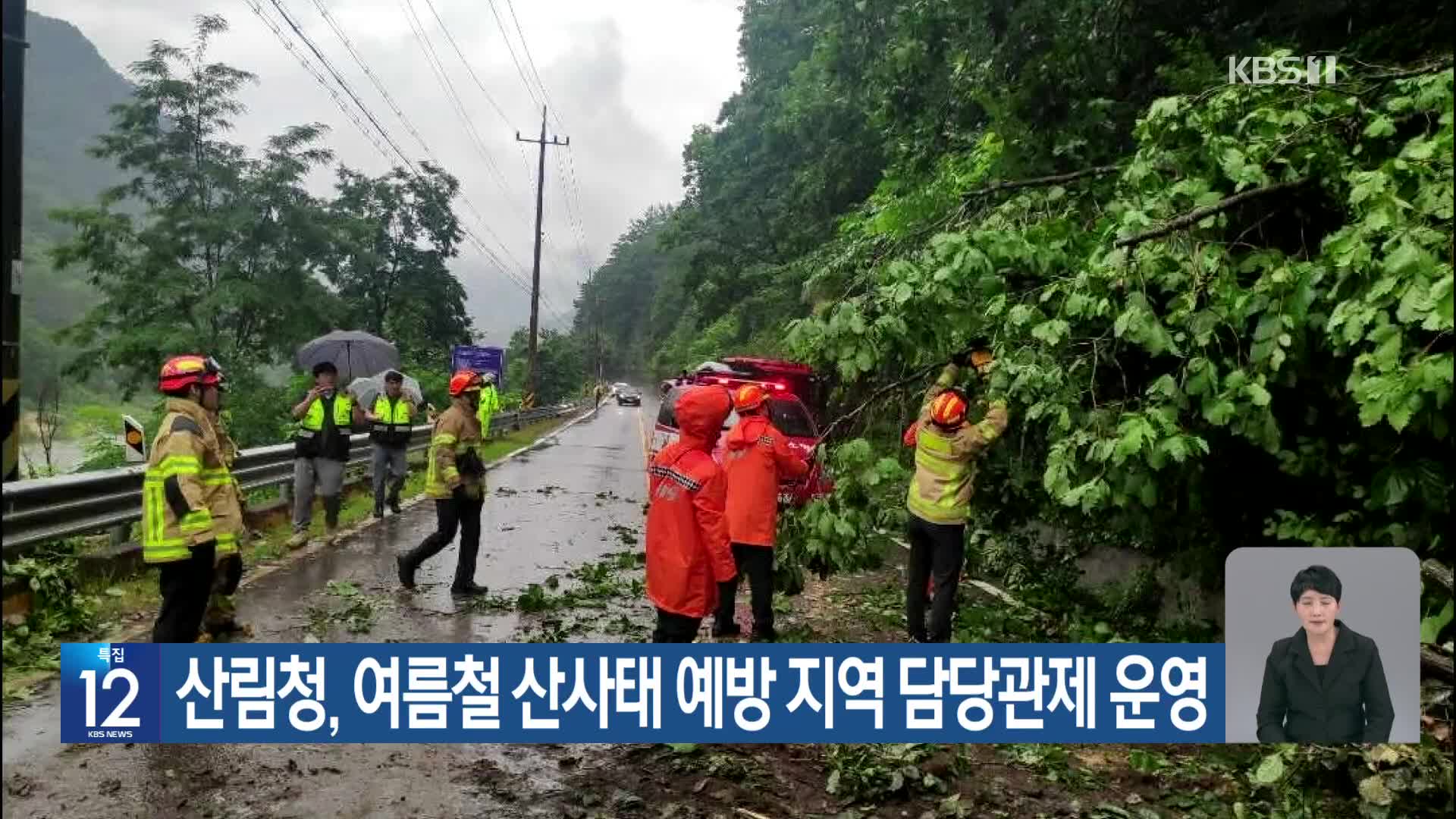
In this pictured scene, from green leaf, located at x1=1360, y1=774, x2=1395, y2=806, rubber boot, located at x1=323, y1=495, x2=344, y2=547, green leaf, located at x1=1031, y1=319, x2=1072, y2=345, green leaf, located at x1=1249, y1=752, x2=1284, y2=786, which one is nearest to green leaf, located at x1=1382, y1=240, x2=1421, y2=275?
green leaf, located at x1=1031, y1=319, x2=1072, y2=345

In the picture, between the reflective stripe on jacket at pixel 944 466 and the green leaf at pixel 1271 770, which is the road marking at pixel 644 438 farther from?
the green leaf at pixel 1271 770

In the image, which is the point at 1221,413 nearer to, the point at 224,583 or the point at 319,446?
the point at 224,583

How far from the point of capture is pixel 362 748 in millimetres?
4703

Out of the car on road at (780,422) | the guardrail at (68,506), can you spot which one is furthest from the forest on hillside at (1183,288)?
the guardrail at (68,506)

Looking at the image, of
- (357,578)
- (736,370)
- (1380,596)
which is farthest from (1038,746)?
(736,370)

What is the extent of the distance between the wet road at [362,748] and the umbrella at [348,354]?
12.0 feet

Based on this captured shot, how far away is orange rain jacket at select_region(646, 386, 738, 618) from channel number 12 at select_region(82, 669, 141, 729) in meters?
2.51

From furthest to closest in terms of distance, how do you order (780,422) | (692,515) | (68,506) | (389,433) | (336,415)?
1. (780,422)
2. (389,433)
3. (336,415)
4. (68,506)
5. (692,515)

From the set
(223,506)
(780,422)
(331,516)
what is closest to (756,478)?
(223,506)

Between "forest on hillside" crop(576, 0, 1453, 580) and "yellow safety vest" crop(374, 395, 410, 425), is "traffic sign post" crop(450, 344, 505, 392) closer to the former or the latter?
"yellow safety vest" crop(374, 395, 410, 425)

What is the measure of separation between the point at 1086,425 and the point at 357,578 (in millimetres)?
6255

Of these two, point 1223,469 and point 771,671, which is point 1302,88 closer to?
point 1223,469

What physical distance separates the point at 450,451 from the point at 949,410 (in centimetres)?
410

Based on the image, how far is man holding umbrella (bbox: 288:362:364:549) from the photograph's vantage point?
32.8ft
